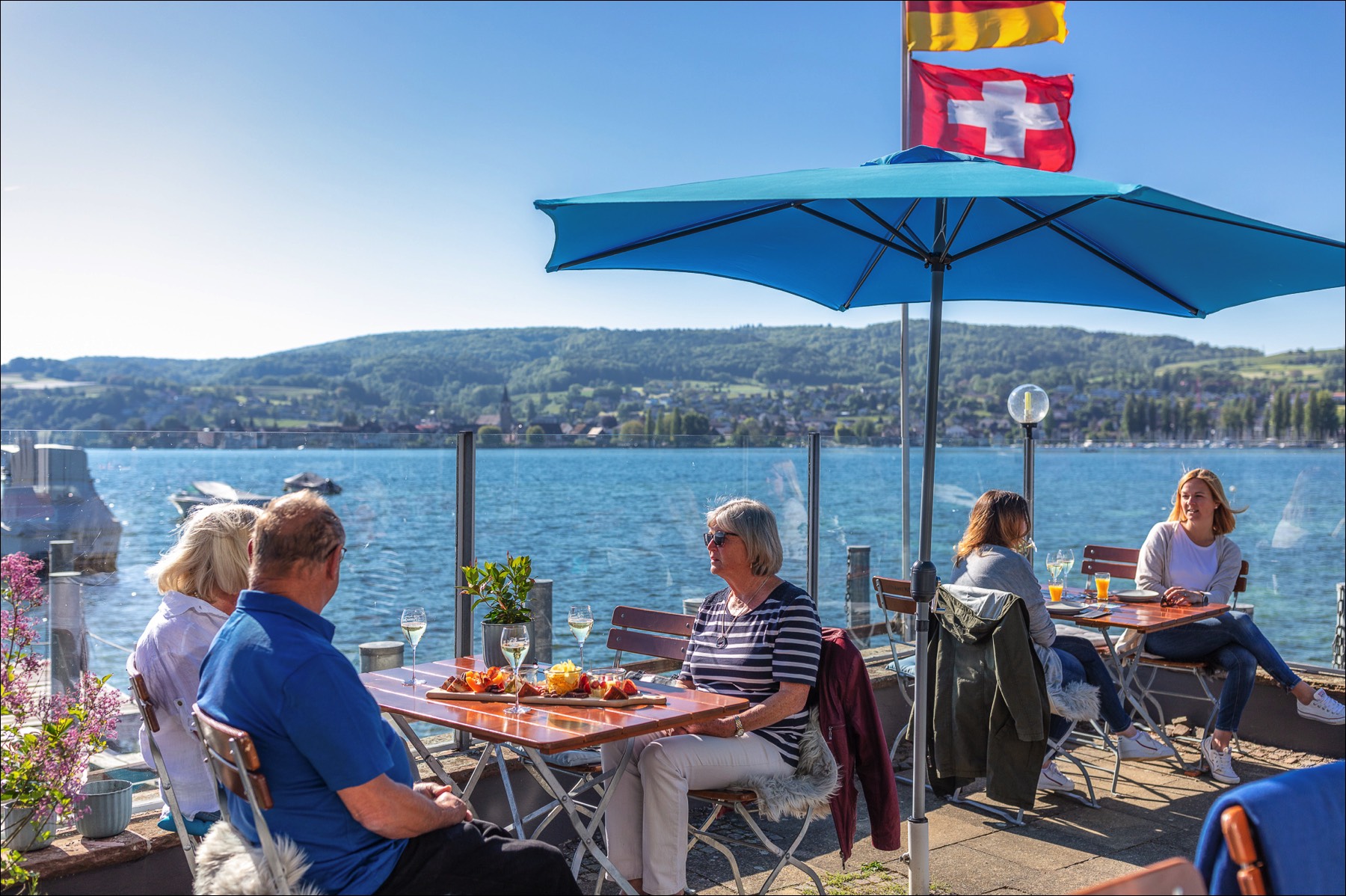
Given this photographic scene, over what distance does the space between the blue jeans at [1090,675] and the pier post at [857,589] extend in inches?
67.8

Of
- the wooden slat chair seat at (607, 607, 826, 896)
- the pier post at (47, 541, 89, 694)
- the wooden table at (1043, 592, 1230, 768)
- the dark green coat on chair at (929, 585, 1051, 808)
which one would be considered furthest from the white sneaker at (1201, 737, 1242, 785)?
the pier post at (47, 541, 89, 694)

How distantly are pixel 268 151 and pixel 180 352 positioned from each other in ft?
69.0

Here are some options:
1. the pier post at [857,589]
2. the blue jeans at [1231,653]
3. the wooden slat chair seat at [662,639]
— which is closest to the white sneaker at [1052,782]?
the blue jeans at [1231,653]

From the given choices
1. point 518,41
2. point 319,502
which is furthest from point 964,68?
point 518,41

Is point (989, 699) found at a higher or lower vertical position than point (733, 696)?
lower

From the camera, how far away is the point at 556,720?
3.01 m

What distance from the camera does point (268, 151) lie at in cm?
2220

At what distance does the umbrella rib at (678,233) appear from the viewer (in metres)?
3.78

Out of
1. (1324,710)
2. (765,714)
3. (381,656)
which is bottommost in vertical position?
(1324,710)

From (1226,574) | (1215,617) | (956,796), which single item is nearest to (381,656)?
(956,796)

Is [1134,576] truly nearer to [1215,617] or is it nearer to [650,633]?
[1215,617]

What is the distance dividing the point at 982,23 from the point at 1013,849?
5326mm

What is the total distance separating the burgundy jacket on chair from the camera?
362 centimetres

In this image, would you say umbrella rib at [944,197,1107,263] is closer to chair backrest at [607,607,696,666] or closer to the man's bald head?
chair backrest at [607,607,696,666]
